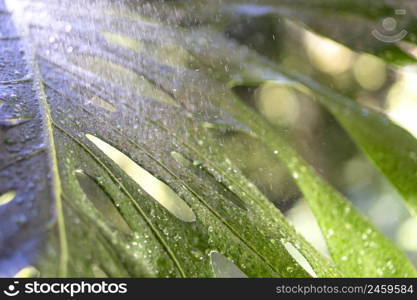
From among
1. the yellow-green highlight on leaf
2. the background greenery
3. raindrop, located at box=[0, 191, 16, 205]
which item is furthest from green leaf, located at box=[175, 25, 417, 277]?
raindrop, located at box=[0, 191, 16, 205]

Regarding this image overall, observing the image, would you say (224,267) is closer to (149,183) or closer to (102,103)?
(149,183)

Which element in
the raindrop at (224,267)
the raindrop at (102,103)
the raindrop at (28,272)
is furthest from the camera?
the raindrop at (102,103)

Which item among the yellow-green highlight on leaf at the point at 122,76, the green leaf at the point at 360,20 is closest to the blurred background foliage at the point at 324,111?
the green leaf at the point at 360,20

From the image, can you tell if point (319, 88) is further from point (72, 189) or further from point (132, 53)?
point (72, 189)

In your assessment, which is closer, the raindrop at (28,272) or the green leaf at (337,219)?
the raindrop at (28,272)

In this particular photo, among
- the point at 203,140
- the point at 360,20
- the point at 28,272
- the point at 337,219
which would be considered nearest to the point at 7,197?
the point at 28,272

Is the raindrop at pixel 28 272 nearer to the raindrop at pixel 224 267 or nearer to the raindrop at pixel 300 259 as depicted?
the raindrop at pixel 224 267
